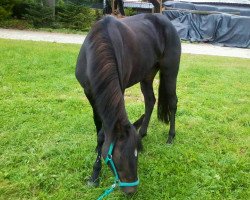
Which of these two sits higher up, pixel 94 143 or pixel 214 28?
pixel 94 143

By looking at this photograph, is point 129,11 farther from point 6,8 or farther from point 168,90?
point 168,90

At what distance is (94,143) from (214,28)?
1354cm

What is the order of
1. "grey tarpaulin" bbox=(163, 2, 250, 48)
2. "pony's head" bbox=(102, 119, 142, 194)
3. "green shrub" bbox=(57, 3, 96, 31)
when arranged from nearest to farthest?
"pony's head" bbox=(102, 119, 142, 194) → "grey tarpaulin" bbox=(163, 2, 250, 48) → "green shrub" bbox=(57, 3, 96, 31)

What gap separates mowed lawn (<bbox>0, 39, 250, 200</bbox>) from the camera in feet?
10.3

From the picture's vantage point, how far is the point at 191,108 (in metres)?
5.46

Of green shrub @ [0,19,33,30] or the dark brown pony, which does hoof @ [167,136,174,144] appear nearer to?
the dark brown pony

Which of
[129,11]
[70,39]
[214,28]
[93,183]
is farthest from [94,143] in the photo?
[129,11]

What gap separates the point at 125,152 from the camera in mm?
2422

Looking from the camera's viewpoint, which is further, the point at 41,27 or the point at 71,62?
the point at 41,27

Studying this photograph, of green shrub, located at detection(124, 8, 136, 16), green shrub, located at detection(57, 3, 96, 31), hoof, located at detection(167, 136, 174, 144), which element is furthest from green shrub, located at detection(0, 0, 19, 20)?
hoof, located at detection(167, 136, 174, 144)

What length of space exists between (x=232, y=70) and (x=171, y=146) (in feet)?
18.4

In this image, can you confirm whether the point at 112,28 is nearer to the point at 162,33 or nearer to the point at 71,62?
the point at 162,33

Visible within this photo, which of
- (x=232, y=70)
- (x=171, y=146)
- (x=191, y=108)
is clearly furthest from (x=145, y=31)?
(x=232, y=70)

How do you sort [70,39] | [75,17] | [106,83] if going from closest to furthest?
[106,83] → [70,39] → [75,17]
